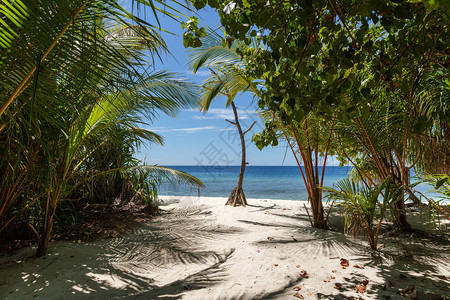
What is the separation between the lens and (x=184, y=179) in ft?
12.4

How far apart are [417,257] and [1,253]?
4.86 m

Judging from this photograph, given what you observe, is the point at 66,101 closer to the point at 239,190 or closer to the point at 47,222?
the point at 47,222

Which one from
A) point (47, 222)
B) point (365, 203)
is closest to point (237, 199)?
point (365, 203)

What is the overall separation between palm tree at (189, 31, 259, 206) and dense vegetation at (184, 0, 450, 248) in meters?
0.27

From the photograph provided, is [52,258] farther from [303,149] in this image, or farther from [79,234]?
[303,149]

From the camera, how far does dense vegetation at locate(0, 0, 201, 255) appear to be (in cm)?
137

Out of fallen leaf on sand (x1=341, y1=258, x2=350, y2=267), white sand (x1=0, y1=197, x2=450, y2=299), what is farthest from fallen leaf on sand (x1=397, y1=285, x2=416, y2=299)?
fallen leaf on sand (x1=341, y1=258, x2=350, y2=267)

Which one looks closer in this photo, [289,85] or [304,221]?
[289,85]

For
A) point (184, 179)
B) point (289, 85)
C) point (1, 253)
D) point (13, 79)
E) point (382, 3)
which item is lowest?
point (1, 253)

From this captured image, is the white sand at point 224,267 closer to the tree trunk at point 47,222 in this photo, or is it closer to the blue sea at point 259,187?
the tree trunk at point 47,222

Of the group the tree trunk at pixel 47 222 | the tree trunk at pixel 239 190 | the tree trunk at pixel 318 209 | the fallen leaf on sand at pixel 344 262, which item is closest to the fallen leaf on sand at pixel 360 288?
the fallen leaf on sand at pixel 344 262

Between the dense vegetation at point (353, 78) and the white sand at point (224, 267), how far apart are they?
517 millimetres

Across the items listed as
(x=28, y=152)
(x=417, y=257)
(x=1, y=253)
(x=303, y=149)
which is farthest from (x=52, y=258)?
(x=417, y=257)

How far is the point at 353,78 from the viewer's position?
196cm
